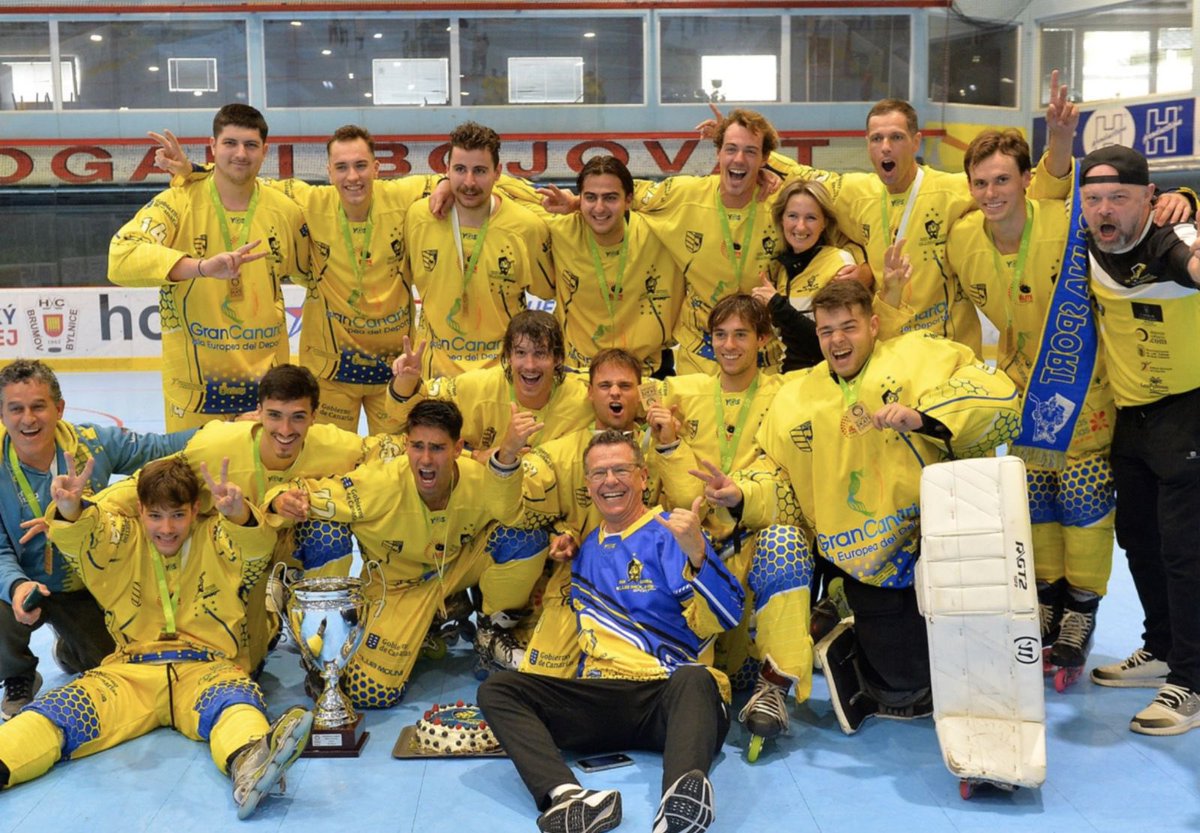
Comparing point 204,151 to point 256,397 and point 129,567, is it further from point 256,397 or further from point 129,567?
point 129,567

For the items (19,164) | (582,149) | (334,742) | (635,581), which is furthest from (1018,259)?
(19,164)

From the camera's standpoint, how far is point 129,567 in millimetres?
4562

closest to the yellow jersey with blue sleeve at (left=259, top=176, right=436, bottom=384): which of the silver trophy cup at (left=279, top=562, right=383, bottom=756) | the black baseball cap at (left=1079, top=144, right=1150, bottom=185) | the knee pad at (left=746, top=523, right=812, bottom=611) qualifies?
the silver trophy cup at (left=279, top=562, right=383, bottom=756)

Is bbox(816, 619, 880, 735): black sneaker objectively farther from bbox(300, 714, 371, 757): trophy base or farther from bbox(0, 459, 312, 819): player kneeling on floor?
bbox(0, 459, 312, 819): player kneeling on floor

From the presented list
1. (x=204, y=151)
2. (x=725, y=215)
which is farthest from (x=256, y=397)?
(x=204, y=151)

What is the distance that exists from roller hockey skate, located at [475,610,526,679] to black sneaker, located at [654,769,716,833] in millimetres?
1524

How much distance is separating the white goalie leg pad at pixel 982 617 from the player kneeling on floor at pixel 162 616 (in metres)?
2.29

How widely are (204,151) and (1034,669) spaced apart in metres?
16.8

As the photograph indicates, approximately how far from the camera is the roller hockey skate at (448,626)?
532 centimetres

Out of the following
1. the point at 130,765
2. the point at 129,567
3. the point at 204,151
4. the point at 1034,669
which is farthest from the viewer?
the point at 204,151

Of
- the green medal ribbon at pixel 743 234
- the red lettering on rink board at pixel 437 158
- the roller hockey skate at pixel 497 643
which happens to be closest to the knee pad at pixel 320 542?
the roller hockey skate at pixel 497 643

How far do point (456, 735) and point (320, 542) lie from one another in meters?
1.01

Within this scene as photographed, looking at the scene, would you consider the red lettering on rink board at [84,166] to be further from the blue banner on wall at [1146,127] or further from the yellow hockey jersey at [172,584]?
the yellow hockey jersey at [172,584]

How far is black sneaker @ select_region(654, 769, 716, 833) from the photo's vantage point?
3.50 m
